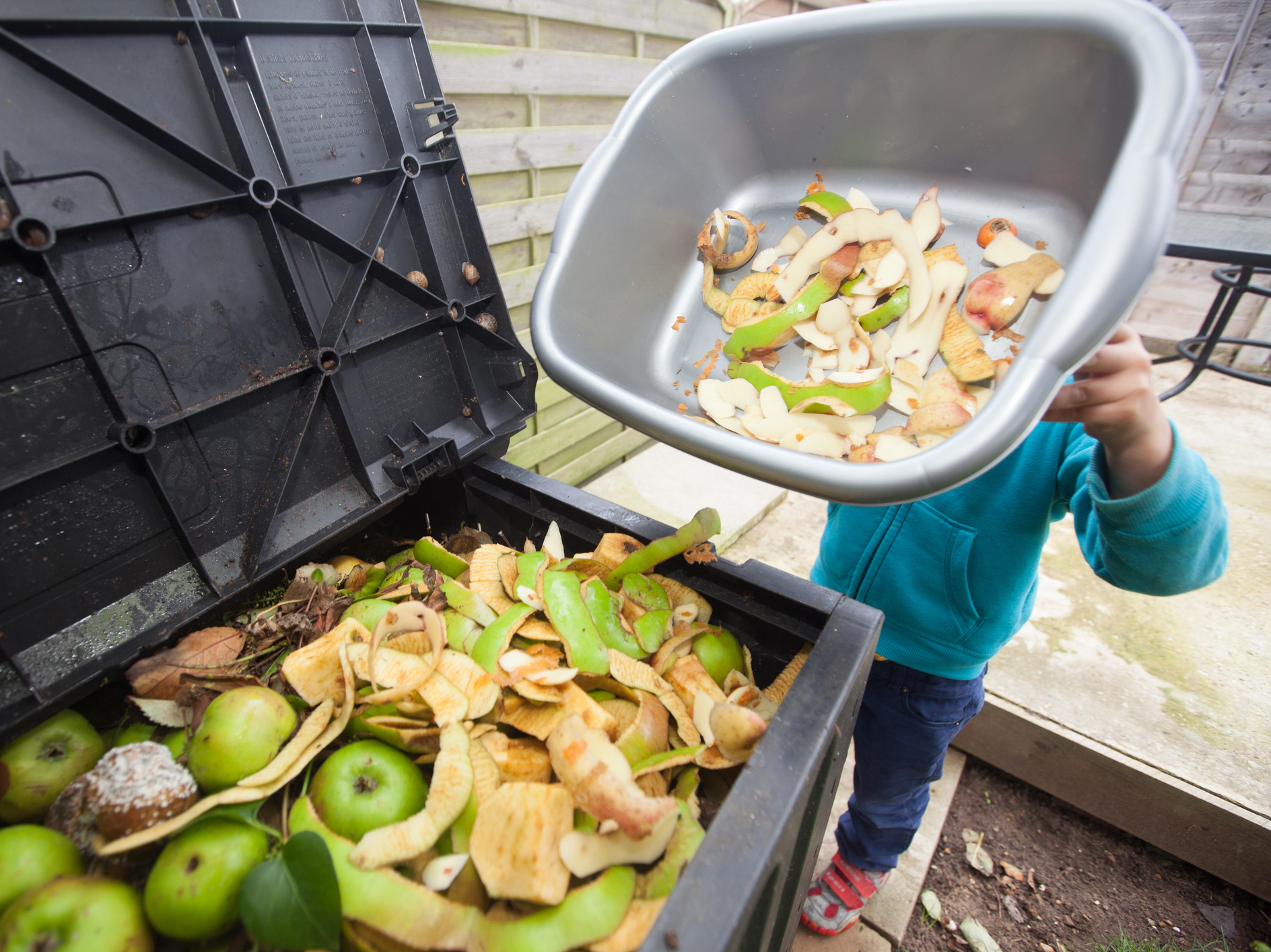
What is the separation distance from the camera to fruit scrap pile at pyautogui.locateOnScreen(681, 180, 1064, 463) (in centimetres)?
70

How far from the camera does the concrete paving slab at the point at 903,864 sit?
1.40m

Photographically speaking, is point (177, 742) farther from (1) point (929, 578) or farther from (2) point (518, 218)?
(2) point (518, 218)

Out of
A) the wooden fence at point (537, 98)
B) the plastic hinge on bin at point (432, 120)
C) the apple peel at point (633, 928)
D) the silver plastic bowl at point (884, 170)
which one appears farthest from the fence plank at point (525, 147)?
the apple peel at point (633, 928)

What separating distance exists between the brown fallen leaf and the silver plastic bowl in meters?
0.61

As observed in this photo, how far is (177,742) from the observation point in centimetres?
74

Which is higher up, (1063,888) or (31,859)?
(31,859)

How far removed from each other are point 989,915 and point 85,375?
2.05m

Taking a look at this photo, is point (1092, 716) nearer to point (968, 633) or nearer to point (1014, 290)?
point (968, 633)

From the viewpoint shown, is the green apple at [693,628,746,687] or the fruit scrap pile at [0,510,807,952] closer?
the fruit scrap pile at [0,510,807,952]

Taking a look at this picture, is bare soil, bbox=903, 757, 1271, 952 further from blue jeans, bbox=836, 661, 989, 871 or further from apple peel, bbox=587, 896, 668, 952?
apple peel, bbox=587, 896, 668, 952

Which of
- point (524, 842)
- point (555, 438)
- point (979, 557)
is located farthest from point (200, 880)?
point (555, 438)

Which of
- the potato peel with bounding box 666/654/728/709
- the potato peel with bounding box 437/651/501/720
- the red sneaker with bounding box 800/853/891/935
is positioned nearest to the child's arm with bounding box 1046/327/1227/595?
the potato peel with bounding box 666/654/728/709

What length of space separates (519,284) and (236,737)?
169 cm

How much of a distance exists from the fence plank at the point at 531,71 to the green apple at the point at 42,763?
1.57 meters
